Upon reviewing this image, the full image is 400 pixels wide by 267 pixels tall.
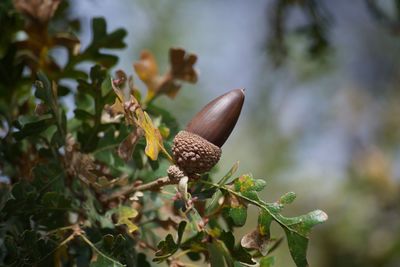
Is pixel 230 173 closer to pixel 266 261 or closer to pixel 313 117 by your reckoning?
pixel 266 261

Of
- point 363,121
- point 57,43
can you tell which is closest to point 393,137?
point 363,121

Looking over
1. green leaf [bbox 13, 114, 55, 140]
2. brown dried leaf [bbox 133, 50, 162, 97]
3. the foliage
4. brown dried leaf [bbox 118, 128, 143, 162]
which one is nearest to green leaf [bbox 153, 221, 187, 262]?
the foliage

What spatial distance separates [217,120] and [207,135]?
2 cm

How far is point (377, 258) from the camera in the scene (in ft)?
8.29

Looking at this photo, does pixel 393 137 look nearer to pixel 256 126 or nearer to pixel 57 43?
pixel 256 126

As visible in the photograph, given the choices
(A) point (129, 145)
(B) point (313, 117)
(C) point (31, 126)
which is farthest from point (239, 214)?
(B) point (313, 117)

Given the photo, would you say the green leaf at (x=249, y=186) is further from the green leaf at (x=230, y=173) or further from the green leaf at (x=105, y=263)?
the green leaf at (x=105, y=263)

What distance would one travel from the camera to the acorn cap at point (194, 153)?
625mm

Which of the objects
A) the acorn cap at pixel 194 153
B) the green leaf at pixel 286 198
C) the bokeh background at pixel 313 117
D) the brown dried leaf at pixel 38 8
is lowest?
the bokeh background at pixel 313 117

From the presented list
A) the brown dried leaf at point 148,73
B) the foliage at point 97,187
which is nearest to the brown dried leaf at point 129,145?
the foliage at point 97,187

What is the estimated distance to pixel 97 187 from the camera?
0.71 metres

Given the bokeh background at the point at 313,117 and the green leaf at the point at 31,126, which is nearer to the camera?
the green leaf at the point at 31,126

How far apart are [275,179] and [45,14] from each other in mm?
2354

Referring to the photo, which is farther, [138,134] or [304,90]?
[304,90]
